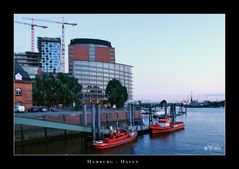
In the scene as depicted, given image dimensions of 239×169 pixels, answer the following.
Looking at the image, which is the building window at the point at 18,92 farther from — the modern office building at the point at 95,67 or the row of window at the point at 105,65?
the row of window at the point at 105,65

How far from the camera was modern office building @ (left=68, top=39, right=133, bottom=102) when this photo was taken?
8.16 ft

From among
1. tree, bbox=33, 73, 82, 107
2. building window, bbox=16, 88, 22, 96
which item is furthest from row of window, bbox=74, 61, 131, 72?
building window, bbox=16, 88, 22, 96

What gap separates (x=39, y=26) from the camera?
2254mm

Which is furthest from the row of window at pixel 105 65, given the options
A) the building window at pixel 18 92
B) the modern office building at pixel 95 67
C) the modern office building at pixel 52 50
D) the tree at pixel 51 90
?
the building window at pixel 18 92

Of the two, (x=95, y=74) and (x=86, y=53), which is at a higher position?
(x=86, y=53)

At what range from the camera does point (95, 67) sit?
303 cm

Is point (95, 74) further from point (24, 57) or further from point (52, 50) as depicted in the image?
point (52, 50)

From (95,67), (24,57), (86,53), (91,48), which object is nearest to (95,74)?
(95,67)

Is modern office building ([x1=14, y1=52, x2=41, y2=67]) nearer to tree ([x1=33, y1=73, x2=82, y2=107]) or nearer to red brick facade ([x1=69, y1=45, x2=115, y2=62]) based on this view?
red brick facade ([x1=69, y1=45, x2=115, y2=62])
